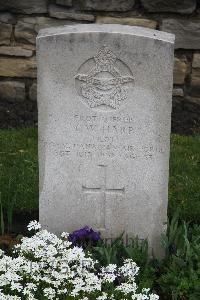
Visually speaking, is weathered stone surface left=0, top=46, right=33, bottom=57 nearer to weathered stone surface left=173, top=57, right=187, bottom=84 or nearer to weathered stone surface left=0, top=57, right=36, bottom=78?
weathered stone surface left=0, top=57, right=36, bottom=78

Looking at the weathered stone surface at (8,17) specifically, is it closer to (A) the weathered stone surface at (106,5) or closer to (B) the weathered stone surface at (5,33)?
(B) the weathered stone surface at (5,33)

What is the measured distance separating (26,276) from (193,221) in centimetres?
178

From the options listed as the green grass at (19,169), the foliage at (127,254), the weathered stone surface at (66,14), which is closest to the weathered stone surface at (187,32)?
the weathered stone surface at (66,14)

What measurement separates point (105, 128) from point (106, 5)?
3.25 m

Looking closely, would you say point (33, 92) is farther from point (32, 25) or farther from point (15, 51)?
point (32, 25)

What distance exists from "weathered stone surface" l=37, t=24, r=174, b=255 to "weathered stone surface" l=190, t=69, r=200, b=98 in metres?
3.16

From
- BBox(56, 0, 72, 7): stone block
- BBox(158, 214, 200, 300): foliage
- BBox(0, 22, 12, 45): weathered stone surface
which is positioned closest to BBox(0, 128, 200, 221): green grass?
BBox(158, 214, 200, 300): foliage

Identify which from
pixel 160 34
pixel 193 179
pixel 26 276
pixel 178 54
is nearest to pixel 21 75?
pixel 178 54

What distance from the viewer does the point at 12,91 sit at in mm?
7172

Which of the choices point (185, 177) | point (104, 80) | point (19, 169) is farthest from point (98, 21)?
point (104, 80)

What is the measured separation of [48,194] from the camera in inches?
160

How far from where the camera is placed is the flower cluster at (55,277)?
3.21 metres

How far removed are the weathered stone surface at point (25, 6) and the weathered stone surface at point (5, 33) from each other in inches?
6.9

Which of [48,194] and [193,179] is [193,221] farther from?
[48,194]
